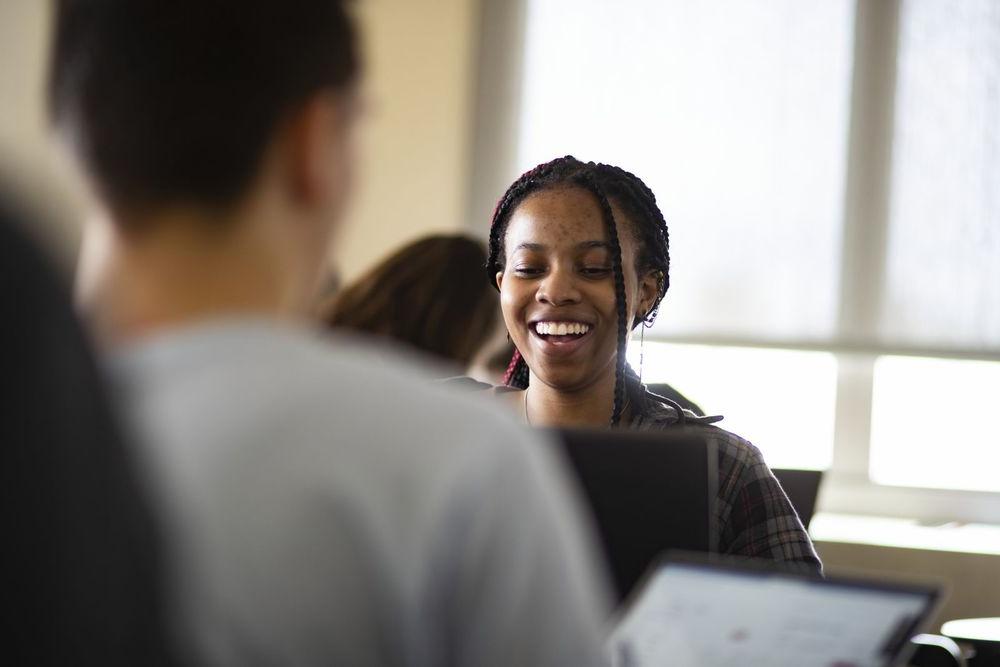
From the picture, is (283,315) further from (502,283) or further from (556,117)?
(556,117)

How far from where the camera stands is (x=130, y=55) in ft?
1.98

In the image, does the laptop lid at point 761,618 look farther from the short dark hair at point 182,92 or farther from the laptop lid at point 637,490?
the short dark hair at point 182,92

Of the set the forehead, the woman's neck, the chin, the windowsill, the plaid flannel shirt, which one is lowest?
the windowsill

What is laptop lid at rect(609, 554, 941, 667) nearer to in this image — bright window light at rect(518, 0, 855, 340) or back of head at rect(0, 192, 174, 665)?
back of head at rect(0, 192, 174, 665)

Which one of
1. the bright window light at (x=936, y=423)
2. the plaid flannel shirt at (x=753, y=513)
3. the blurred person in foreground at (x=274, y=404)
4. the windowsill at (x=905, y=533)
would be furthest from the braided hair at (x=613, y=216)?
the bright window light at (x=936, y=423)

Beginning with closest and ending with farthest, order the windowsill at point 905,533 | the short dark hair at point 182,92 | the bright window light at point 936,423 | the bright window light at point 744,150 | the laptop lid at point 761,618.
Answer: the short dark hair at point 182,92, the laptop lid at point 761,618, the windowsill at point 905,533, the bright window light at point 936,423, the bright window light at point 744,150

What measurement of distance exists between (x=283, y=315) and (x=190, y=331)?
0.07m

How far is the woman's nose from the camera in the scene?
6.21 ft

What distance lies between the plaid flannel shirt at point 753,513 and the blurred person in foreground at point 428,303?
A: 0.71 metres

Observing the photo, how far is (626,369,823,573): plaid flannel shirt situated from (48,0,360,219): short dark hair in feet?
3.85

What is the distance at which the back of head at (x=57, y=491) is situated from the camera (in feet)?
1.48

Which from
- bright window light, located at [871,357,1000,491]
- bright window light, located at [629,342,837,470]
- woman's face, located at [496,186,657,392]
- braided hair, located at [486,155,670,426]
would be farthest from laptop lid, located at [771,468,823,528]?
bright window light, located at [871,357,1000,491]

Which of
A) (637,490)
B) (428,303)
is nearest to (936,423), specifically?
(428,303)

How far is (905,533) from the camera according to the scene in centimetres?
373
